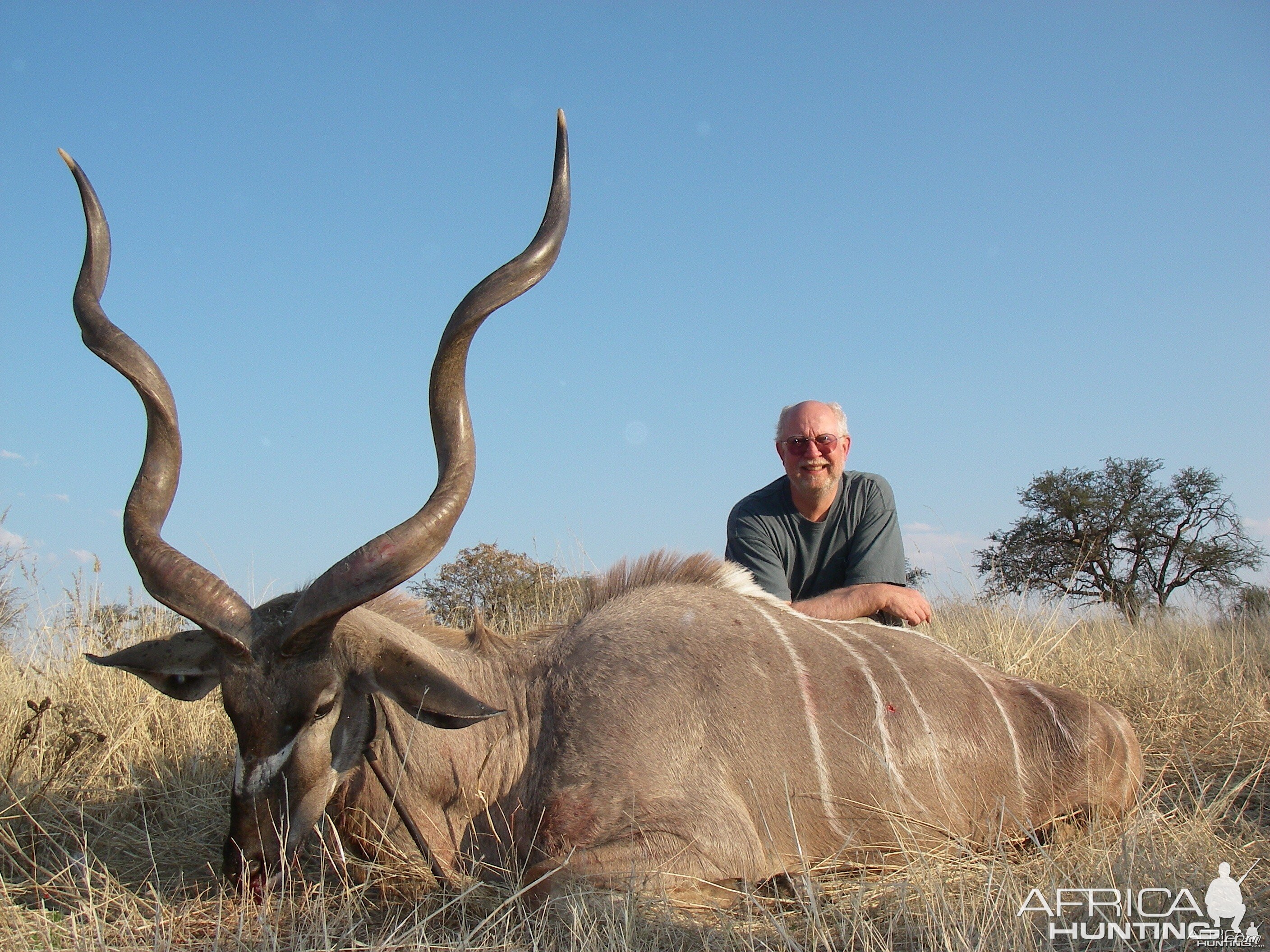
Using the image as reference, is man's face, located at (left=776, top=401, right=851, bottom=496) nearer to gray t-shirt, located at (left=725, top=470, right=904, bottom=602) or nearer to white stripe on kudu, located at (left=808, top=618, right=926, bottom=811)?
gray t-shirt, located at (left=725, top=470, right=904, bottom=602)

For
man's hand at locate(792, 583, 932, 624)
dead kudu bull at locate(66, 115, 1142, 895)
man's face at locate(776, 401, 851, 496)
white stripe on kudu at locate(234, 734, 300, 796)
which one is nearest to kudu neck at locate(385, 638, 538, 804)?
dead kudu bull at locate(66, 115, 1142, 895)

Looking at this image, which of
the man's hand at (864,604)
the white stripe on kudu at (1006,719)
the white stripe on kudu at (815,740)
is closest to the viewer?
the white stripe on kudu at (815,740)

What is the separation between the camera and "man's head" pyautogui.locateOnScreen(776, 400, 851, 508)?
509 centimetres

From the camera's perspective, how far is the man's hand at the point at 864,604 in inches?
183

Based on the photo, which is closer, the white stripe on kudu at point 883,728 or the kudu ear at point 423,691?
the kudu ear at point 423,691

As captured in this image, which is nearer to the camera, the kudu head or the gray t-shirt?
the kudu head

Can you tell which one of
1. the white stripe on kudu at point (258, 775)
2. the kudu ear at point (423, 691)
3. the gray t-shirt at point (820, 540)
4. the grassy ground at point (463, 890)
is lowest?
the grassy ground at point (463, 890)

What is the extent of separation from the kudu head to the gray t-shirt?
7.95 ft

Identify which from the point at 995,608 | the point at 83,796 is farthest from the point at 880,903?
the point at 995,608

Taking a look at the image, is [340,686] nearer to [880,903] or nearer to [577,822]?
[577,822]

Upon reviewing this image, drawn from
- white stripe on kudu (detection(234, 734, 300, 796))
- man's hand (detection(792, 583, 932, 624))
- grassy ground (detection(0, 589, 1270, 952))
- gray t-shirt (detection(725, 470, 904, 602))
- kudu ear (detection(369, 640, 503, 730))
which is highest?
gray t-shirt (detection(725, 470, 904, 602))

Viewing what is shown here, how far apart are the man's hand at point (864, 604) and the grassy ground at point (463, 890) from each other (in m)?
1.23

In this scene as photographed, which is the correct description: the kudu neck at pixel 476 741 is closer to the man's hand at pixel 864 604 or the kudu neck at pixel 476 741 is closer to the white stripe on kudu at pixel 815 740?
the white stripe on kudu at pixel 815 740

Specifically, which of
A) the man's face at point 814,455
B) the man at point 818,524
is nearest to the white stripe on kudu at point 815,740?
the man at point 818,524
